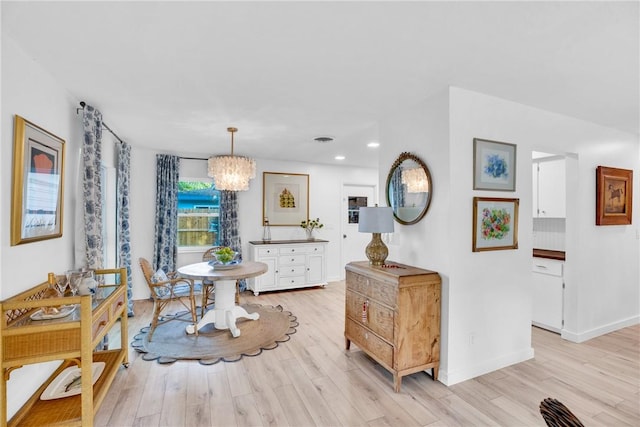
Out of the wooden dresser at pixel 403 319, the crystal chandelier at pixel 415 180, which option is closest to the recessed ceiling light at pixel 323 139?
the crystal chandelier at pixel 415 180

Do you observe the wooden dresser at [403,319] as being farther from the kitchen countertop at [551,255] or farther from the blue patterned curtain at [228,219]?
the blue patterned curtain at [228,219]

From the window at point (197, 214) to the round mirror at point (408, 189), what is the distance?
3.47 meters

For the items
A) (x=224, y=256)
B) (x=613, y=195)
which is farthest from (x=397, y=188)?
(x=613, y=195)

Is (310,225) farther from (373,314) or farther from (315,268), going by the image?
(373,314)

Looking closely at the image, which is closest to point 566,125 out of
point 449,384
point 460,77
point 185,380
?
point 460,77

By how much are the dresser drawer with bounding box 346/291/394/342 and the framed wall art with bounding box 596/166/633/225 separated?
9.33 ft

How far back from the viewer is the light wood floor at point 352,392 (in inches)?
83.6

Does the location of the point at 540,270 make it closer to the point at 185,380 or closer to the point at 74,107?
the point at 185,380

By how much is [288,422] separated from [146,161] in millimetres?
4468

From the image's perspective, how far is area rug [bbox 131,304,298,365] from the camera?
9.93ft

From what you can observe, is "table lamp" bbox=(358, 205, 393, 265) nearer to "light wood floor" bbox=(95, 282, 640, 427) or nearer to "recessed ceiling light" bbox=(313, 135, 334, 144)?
"light wood floor" bbox=(95, 282, 640, 427)

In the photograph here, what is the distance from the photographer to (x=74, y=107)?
2740 mm

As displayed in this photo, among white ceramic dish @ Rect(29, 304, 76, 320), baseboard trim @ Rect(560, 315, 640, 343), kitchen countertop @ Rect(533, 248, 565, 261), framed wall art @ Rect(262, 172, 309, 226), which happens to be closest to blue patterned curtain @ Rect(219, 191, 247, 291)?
framed wall art @ Rect(262, 172, 309, 226)

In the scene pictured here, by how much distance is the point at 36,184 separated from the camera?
81.8 inches
